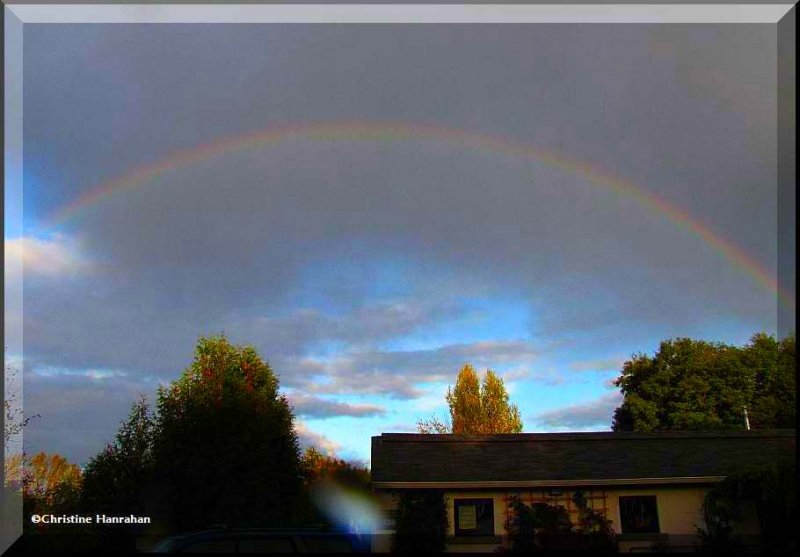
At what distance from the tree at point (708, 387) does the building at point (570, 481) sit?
1411cm

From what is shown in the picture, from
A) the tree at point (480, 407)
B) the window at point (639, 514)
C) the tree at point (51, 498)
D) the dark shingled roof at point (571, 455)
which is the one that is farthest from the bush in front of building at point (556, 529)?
the tree at point (480, 407)

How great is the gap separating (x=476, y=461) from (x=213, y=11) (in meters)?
10.5

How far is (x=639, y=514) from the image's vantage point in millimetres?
14719

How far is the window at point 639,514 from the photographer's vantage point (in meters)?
14.6

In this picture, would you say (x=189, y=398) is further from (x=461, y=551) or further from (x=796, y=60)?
(x=796, y=60)

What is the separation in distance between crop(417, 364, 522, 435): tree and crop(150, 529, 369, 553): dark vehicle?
2421 centimetres

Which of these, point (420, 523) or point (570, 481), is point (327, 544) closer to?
point (420, 523)

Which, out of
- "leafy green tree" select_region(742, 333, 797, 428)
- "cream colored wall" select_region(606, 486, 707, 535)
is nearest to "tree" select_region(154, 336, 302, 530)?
"cream colored wall" select_region(606, 486, 707, 535)

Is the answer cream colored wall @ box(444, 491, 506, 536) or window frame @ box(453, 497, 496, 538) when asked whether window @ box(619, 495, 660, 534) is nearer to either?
cream colored wall @ box(444, 491, 506, 536)

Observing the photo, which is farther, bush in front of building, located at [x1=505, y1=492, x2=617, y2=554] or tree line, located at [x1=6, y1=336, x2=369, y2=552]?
tree line, located at [x1=6, y1=336, x2=369, y2=552]

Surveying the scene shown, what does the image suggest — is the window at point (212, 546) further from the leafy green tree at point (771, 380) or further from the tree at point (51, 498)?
the leafy green tree at point (771, 380)

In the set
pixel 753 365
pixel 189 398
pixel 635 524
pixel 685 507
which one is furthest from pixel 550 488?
pixel 753 365

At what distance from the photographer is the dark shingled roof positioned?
49.6 ft

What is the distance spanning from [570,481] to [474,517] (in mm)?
1952
